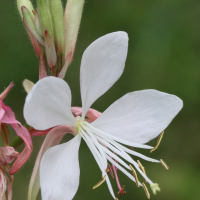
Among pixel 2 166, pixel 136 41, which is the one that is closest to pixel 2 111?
pixel 2 166

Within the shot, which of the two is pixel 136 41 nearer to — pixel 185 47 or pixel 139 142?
pixel 185 47

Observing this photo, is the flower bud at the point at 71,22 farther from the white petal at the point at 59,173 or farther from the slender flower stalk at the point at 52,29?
the white petal at the point at 59,173

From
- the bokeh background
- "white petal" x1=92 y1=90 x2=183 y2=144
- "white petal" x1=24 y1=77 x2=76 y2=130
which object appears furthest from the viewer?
the bokeh background

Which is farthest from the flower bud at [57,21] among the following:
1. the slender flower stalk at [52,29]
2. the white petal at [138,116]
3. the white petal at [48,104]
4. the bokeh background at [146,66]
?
the bokeh background at [146,66]

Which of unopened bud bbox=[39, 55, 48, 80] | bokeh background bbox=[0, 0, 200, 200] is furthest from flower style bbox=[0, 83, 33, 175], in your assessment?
bokeh background bbox=[0, 0, 200, 200]

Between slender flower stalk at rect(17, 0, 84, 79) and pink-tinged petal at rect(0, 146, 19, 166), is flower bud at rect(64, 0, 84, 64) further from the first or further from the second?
pink-tinged petal at rect(0, 146, 19, 166)

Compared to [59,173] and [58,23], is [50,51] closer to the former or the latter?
[58,23]
